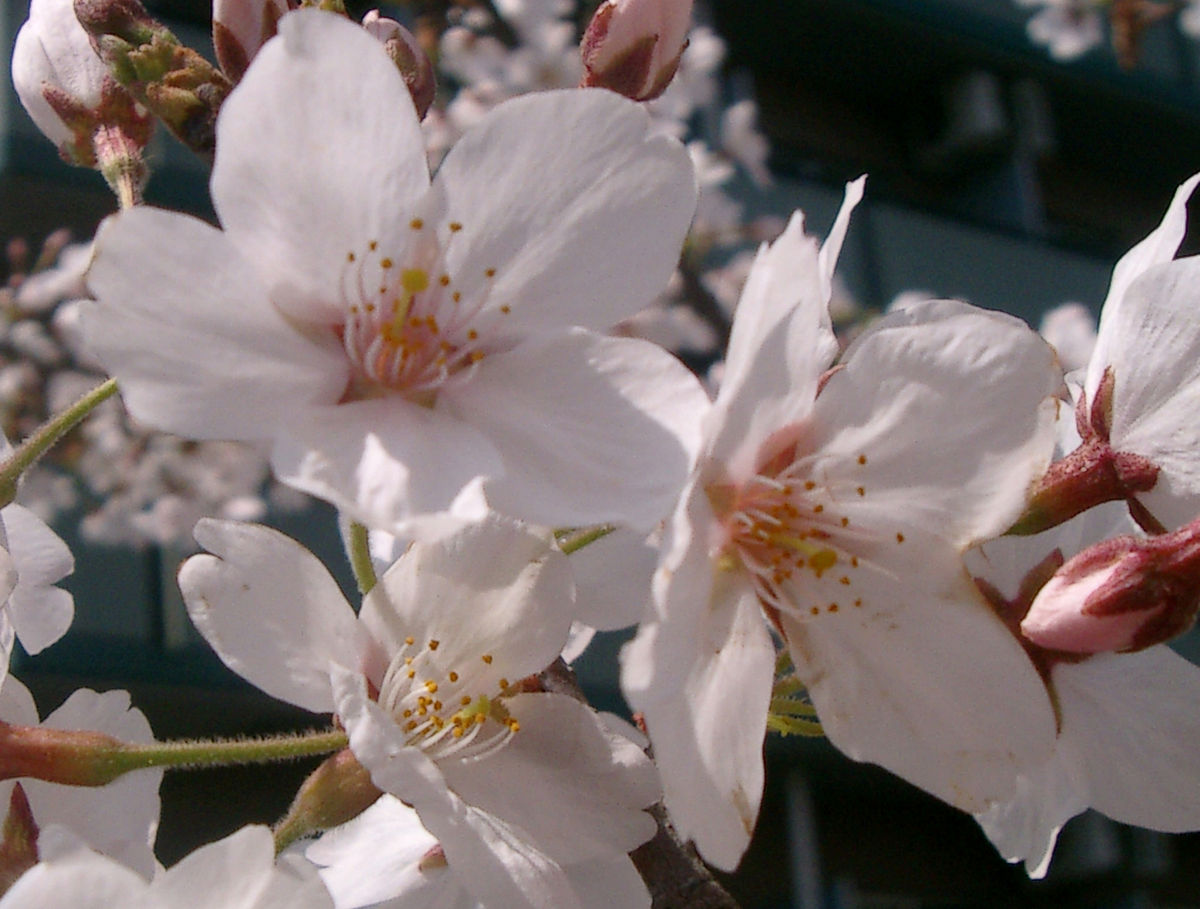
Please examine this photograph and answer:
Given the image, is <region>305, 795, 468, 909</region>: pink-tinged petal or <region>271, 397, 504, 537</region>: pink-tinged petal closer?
<region>271, 397, 504, 537</region>: pink-tinged petal

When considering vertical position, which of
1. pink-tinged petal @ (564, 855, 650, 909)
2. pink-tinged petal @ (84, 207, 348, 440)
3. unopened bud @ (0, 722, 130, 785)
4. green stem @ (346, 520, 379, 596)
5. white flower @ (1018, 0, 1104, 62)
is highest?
pink-tinged petal @ (84, 207, 348, 440)

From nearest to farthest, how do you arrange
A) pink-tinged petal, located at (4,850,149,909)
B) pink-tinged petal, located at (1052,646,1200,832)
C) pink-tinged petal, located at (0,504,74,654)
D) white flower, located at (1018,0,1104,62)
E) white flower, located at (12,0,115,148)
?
pink-tinged petal, located at (4,850,149,909), pink-tinged petal, located at (1052,646,1200,832), pink-tinged petal, located at (0,504,74,654), white flower, located at (12,0,115,148), white flower, located at (1018,0,1104,62)

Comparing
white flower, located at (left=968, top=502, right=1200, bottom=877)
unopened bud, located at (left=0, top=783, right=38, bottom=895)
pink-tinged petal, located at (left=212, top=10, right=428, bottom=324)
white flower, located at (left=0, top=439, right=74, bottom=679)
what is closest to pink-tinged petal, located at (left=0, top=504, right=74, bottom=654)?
white flower, located at (left=0, top=439, right=74, bottom=679)

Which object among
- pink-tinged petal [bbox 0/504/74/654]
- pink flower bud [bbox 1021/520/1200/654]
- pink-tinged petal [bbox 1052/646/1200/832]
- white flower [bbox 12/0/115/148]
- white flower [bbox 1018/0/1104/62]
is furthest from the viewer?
white flower [bbox 1018/0/1104/62]

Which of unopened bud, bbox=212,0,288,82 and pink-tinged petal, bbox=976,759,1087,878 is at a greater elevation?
unopened bud, bbox=212,0,288,82

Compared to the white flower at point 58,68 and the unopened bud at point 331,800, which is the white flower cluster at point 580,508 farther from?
the white flower at point 58,68

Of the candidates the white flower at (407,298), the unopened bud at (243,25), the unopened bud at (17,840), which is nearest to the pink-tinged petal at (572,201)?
the white flower at (407,298)

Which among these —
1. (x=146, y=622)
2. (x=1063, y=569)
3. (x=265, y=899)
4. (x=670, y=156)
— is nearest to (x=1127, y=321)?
(x=1063, y=569)

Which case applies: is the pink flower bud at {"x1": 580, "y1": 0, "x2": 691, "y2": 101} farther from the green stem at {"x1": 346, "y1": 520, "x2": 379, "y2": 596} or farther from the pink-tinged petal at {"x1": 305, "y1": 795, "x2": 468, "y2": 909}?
the pink-tinged petal at {"x1": 305, "y1": 795, "x2": 468, "y2": 909}
